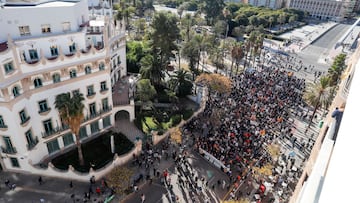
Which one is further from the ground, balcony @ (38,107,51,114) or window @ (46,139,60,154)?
balcony @ (38,107,51,114)

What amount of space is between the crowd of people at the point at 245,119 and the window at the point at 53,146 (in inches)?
780

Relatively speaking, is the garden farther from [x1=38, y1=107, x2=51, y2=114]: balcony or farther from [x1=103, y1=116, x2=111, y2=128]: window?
[x1=38, y1=107, x2=51, y2=114]: balcony

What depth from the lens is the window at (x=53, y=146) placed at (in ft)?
112

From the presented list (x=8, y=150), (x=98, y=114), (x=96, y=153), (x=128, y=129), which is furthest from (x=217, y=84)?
(x=8, y=150)

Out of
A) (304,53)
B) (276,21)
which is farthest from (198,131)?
(276,21)

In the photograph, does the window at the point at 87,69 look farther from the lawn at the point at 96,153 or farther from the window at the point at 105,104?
the lawn at the point at 96,153

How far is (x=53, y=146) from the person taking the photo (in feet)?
113

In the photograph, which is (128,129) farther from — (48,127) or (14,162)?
(14,162)

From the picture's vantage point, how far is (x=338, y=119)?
1339 centimetres

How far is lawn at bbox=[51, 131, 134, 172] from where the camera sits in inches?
1308

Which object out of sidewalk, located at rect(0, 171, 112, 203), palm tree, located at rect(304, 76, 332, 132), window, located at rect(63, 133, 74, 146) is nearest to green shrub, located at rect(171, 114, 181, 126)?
sidewalk, located at rect(0, 171, 112, 203)

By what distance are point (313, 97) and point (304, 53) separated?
6115cm

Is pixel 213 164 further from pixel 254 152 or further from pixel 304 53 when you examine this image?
pixel 304 53

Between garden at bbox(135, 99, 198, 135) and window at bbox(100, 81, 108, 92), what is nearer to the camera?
window at bbox(100, 81, 108, 92)
